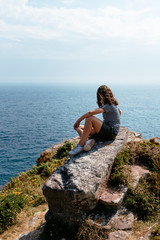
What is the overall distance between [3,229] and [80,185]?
4576 millimetres

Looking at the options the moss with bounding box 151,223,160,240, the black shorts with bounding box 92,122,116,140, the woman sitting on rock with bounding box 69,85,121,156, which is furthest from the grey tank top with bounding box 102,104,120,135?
the moss with bounding box 151,223,160,240

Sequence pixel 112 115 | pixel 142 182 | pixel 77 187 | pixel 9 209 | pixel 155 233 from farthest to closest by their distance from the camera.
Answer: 1. pixel 9 209
2. pixel 112 115
3. pixel 142 182
4. pixel 77 187
5. pixel 155 233

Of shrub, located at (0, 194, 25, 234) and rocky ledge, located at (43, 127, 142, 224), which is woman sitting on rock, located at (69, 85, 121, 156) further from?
shrub, located at (0, 194, 25, 234)

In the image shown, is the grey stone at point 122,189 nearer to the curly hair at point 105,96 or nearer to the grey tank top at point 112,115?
the grey tank top at point 112,115

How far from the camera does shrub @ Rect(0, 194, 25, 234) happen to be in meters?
8.42

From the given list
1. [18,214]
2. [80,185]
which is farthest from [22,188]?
[80,185]

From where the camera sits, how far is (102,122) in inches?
317

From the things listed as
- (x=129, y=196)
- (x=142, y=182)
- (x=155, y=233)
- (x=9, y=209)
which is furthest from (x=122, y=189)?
(x=9, y=209)

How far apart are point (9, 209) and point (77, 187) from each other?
4348 mm

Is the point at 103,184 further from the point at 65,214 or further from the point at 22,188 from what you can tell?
the point at 22,188

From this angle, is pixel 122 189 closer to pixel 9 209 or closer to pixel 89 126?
pixel 89 126

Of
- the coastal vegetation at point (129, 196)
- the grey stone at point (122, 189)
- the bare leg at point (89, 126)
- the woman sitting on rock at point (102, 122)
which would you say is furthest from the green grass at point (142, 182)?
the bare leg at point (89, 126)

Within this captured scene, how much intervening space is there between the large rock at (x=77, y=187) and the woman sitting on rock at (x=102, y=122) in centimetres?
63

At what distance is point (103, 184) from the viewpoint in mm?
7059
